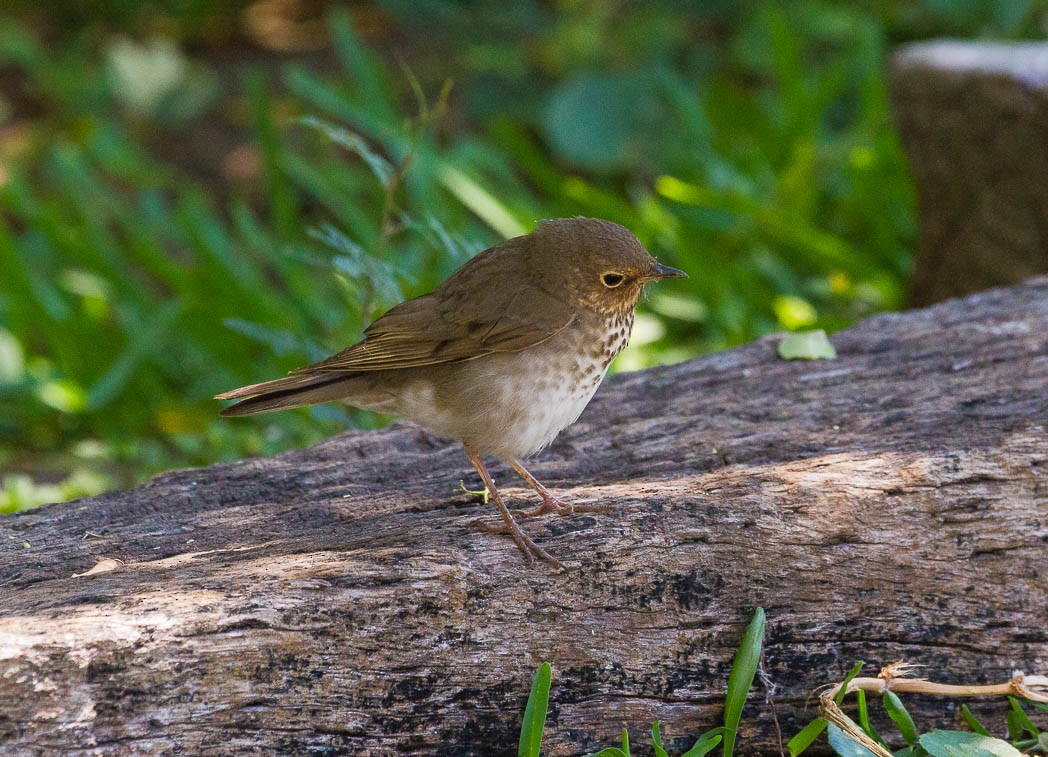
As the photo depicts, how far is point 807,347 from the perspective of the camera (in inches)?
156

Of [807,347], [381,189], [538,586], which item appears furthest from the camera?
[381,189]

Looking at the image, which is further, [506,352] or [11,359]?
[11,359]

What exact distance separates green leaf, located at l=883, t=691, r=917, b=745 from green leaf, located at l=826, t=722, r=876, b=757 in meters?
0.16

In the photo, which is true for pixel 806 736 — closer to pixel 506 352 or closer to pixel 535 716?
pixel 535 716

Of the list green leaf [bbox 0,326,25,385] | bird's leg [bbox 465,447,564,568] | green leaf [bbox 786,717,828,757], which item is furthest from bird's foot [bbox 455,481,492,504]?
green leaf [bbox 0,326,25,385]

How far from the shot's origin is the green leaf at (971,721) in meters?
2.67

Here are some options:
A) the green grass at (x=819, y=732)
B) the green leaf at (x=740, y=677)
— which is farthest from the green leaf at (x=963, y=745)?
the green leaf at (x=740, y=677)

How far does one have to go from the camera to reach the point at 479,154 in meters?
6.95

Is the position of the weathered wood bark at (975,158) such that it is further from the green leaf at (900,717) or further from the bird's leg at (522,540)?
the bird's leg at (522,540)

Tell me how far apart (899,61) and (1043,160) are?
0.86 metres

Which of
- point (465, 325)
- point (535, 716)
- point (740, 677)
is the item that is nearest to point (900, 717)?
point (740, 677)

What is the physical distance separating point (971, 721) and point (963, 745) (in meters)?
0.21

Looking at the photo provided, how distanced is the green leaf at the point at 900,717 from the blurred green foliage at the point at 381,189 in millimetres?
2111

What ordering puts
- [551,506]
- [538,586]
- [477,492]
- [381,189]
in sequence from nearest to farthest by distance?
[538,586], [551,506], [477,492], [381,189]
